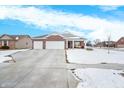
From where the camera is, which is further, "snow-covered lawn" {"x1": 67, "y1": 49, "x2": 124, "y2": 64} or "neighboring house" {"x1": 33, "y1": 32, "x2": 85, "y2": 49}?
"neighboring house" {"x1": 33, "y1": 32, "x2": 85, "y2": 49}

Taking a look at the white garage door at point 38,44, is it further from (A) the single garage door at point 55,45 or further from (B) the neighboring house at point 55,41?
(A) the single garage door at point 55,45

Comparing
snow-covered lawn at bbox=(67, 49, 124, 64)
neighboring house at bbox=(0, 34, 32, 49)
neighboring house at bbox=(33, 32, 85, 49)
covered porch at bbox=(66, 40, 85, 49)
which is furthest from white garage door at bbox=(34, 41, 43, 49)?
snow-covered lawn at bbox=(67, 49, 124, 64)

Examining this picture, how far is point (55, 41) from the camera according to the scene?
32.5 m

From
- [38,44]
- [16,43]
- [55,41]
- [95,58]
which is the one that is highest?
[55,41]

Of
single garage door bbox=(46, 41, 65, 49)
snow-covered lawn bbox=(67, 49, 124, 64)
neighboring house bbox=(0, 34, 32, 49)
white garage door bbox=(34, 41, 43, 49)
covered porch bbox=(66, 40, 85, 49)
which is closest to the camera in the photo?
snow-covered lawn bbox=(67, 49, 124, 64)

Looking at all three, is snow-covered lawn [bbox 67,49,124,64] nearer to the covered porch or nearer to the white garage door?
the white garage door

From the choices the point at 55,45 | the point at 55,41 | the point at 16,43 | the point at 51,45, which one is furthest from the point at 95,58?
the point at 16,43

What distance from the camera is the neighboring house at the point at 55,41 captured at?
31516 millimetres

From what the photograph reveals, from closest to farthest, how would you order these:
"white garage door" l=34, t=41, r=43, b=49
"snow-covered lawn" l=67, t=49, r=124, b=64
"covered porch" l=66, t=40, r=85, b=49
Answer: "snow-covered lawn" l=67, t=49, r=124, b=64, "white garage door" l=34, t=41, r=43, b=49, "covered porch" l=66, t=40, r=85, b=49

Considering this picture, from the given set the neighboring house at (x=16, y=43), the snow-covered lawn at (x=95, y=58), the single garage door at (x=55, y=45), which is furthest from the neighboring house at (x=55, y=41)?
the snow-covered lawn at (x=95, y=58)

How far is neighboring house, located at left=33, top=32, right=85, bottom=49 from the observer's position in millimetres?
31516

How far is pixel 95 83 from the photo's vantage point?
930cm

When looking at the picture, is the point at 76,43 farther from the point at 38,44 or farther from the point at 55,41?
the point at 38,44
